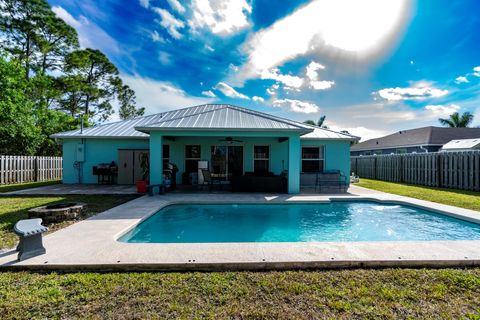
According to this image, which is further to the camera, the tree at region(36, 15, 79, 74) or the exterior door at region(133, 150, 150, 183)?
the tree at region(36, 15, 79, 74)

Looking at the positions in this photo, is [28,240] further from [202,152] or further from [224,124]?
[202,152]

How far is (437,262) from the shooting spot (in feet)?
11.5

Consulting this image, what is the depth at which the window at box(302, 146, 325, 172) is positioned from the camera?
13.2 m

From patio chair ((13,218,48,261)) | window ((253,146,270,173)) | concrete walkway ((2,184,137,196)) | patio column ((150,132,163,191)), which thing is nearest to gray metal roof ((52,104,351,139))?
patio column ((150,132,163,191))

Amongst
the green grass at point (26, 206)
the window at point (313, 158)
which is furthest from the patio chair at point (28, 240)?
the window at point (313, 158)

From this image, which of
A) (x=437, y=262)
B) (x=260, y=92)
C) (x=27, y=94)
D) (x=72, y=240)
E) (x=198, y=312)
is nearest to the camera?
(x=198, y=312)

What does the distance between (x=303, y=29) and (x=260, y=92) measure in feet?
25.6

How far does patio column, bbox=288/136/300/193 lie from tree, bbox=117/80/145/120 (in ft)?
89.8

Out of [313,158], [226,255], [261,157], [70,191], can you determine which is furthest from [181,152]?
[226,255]

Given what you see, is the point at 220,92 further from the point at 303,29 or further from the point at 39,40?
the point at 39,40

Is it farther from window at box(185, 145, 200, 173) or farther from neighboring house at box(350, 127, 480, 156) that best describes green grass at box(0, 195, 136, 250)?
neighboring house at box(350, 127, 480, 156)

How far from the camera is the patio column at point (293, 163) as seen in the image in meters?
10.0

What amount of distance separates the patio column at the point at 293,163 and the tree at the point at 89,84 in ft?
77.4

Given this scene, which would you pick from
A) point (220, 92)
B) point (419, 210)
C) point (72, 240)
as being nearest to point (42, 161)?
point (220, 92)
